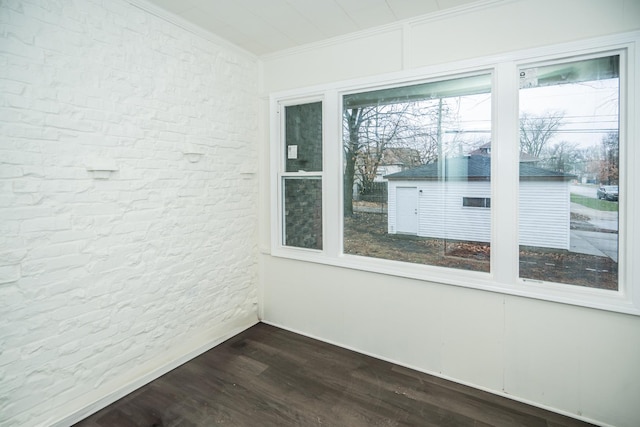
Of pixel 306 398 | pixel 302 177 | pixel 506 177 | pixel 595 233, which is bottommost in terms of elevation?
pixel 306 398

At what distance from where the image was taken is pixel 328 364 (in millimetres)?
2709

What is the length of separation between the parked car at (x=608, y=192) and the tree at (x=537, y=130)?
0.42 metres

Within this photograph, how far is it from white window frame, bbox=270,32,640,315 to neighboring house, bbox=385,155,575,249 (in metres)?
0.08

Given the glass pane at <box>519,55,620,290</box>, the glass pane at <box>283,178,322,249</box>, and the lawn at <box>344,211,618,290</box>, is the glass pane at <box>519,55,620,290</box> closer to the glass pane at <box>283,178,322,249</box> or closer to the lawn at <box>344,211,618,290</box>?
the lawn at <box>344,211,618,290</box>

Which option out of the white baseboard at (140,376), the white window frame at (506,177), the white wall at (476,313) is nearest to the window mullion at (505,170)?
the white window frame at (506,177)

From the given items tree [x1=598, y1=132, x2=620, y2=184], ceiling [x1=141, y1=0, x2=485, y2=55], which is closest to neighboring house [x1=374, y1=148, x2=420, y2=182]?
ceiling [x1=141, y1=0, x2=485, y2=55]

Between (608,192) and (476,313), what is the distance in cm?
116

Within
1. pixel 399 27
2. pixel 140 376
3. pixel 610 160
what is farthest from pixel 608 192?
pixel 140 376

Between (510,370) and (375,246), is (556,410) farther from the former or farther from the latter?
(375,246)

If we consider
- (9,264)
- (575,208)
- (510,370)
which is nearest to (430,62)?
(575,208)

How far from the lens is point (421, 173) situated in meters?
2.66

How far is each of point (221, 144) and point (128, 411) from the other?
7.26 ft

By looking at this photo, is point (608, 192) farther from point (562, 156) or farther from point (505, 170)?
point (505, 170)

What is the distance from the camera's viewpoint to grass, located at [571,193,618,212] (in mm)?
2031
